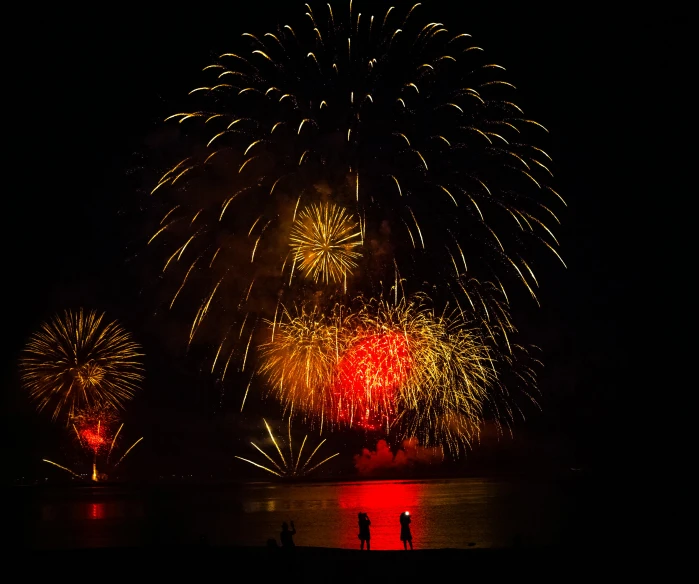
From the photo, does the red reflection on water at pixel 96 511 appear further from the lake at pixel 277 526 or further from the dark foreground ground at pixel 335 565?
the dark foreground ground at pixel 335 565

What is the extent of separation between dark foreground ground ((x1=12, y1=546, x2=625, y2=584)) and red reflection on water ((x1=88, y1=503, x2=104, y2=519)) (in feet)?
165

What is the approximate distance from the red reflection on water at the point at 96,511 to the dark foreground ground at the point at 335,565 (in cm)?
5021

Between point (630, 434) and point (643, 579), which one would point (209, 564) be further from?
point (630, 434)

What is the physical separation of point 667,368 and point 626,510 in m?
18.6

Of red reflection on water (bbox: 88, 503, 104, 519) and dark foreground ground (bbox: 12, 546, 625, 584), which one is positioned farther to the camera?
red reflection on water (bbox: 88, 503, 104, 519)

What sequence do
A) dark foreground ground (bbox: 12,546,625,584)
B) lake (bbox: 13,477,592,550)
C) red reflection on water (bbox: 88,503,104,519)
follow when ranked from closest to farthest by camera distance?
dark foreground ground (bbox: 12,546,625,584)
lake (bbox: 13,477,592,550)
red reflection on water (bbox: 88,503,104,519)

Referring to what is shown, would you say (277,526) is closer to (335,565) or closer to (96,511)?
(96,511)

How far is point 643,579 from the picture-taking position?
62.6ft

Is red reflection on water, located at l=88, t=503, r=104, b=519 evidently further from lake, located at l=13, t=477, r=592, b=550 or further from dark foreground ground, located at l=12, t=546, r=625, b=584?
dark foreground ground, located at l=12, t=546, r=625, b=584

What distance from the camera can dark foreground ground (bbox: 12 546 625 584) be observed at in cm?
1983

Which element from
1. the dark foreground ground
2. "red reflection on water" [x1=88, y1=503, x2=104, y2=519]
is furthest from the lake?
the dark foreground ground

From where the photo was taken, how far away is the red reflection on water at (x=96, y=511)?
71.4m

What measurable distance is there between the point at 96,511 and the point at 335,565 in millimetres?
64090

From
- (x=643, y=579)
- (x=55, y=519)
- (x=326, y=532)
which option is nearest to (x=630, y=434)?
(x=326, y=532)
